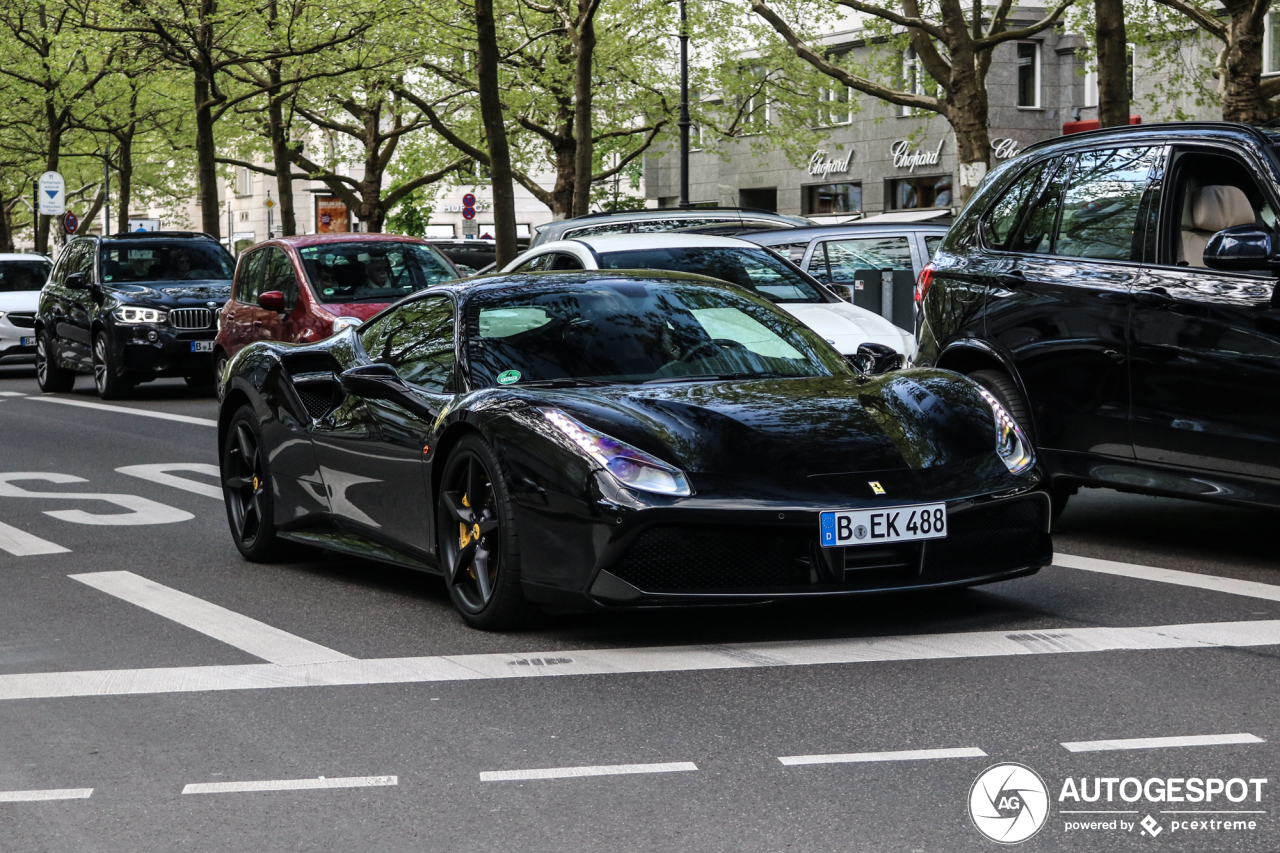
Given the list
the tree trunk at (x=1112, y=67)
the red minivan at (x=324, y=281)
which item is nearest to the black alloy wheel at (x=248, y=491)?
the red minivan at (x=324, y=281)

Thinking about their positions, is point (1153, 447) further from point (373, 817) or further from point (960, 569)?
point (373, 817)

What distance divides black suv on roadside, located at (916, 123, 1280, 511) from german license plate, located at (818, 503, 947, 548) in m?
2.03

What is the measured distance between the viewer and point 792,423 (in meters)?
6.31

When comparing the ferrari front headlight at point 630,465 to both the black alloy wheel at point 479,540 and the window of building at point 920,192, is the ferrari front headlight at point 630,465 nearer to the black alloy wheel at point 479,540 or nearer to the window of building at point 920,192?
the black alloy wheel at point 479,540

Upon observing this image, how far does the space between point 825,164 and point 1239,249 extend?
4420cm

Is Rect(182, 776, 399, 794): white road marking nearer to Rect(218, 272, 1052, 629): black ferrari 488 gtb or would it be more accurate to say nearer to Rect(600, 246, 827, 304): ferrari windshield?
Rect(218, 272, 1052, 629): black ferrari 488 gtb

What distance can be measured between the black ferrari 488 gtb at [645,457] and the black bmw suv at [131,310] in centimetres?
1280

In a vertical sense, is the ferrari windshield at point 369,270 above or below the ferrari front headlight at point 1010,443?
above

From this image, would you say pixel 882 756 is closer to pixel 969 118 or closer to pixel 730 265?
pixel 730 265

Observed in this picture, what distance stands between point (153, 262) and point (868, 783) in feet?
60.5

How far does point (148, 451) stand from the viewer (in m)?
14.3

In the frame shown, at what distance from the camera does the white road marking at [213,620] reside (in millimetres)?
6344

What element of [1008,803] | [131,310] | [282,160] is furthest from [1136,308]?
[282,160]

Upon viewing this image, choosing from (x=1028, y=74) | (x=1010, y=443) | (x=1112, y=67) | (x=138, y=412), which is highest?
(x=1028, y=74)
